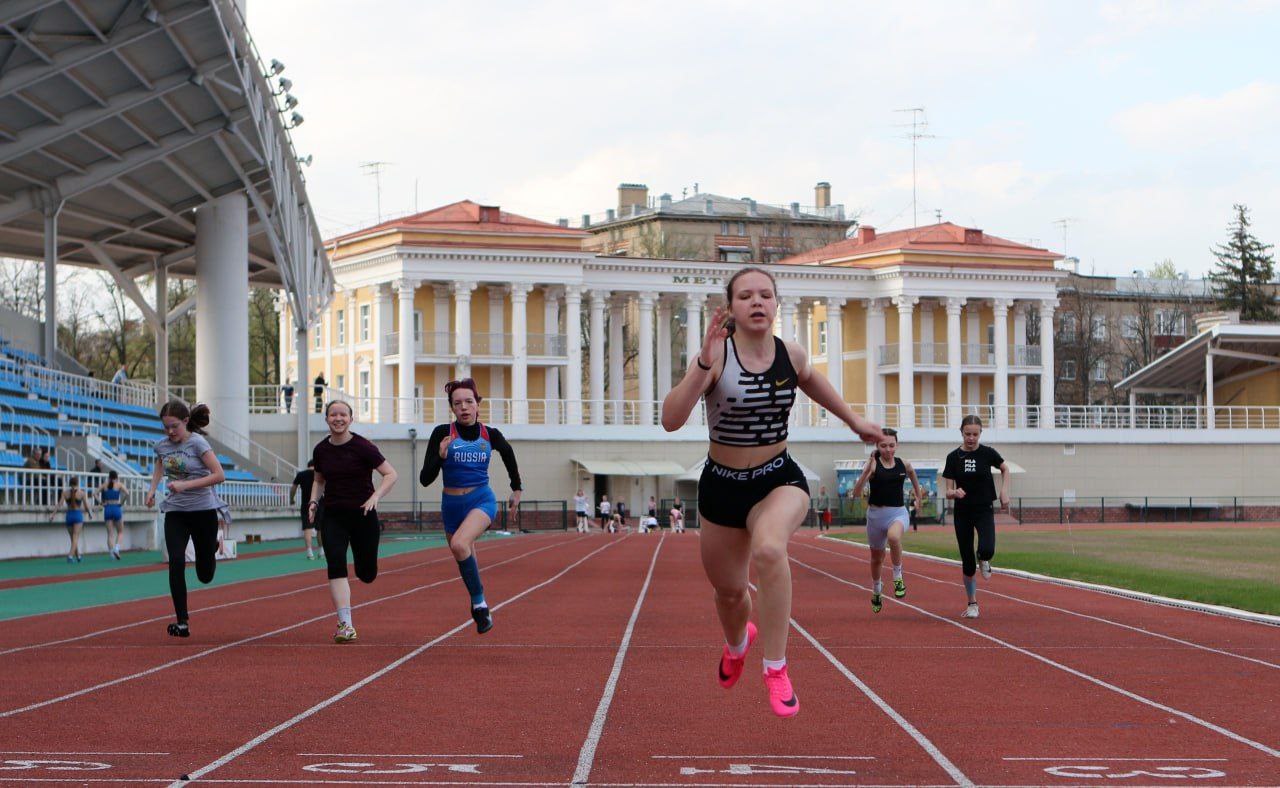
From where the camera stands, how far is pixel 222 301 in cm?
Answer: 4809

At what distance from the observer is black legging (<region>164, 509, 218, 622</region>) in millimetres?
13617

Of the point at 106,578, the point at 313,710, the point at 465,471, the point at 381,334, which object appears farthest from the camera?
the point at 381,334

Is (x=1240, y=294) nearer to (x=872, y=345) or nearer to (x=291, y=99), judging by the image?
(x=872, y=345)

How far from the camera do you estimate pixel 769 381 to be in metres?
7.97

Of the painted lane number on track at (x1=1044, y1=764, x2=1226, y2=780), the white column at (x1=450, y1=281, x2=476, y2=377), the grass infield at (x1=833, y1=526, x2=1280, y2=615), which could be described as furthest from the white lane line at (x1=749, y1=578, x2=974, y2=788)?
the white column at (x1=450, y1=281, x2=476, y2=377)

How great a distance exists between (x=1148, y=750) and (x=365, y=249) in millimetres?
70274

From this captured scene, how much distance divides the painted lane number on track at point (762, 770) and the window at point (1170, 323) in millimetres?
108742

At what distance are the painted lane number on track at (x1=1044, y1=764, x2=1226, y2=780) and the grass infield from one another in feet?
33.2

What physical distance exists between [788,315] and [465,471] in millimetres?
70864

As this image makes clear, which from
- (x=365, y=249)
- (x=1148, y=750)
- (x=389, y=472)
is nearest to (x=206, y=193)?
(x=365, y=249)

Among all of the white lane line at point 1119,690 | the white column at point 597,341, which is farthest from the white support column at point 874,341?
the white lane line at point 1119,690

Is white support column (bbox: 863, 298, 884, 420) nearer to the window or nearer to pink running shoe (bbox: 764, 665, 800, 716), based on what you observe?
the window

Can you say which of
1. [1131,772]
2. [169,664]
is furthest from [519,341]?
[1131,772]

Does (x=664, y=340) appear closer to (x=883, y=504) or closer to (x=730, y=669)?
(x=883, y=504)
